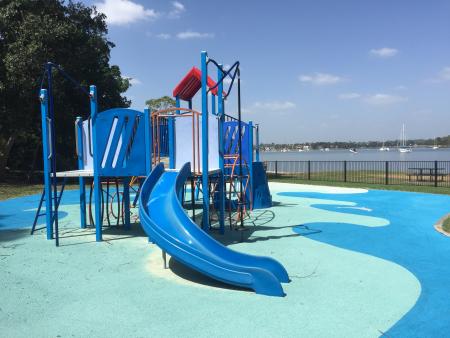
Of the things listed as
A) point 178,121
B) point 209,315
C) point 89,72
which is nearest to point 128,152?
point 178,121

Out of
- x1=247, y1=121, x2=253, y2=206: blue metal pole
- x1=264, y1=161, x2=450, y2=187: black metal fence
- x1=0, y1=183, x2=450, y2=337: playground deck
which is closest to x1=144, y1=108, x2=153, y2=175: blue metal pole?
x1=0, y1=183, x2=450, y2=337: playground deck

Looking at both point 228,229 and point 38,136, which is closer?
point 228,229

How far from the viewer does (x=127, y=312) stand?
13.7 feet

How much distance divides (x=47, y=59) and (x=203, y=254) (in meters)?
18.9

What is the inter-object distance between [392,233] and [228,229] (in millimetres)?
3889

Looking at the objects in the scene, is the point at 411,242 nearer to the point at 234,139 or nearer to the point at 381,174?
the point at 234,139

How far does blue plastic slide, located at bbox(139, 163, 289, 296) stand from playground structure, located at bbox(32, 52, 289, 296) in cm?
1

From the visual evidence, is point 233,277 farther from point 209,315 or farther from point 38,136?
point 38,136

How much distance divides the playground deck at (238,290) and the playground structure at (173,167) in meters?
0.35

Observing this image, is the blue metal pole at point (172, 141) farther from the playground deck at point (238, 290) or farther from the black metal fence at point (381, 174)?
the black metal fence at point (381, 174)

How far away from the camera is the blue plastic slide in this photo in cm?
473

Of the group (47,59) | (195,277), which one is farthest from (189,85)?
(47,59)

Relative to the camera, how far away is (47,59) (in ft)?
64.5

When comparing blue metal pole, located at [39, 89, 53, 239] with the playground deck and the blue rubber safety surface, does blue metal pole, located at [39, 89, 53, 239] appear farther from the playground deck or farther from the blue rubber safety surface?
the blue rubber safety surface
